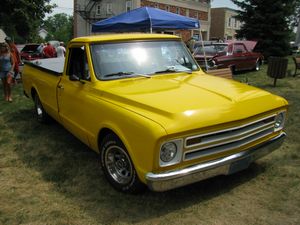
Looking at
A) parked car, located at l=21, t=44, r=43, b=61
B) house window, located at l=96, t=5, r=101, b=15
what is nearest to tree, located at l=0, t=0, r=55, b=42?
parked car, located at l=21, t=44, r=43, b=61

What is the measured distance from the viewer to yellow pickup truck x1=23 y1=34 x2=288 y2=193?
3568 mm

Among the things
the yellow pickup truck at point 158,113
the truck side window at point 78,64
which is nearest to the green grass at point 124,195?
the yellow pickup truck at point 158,113

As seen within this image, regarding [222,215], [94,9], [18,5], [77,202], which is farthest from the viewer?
[94,9]

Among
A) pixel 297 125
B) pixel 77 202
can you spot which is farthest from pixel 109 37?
pixel 297 125

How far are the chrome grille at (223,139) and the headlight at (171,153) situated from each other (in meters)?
0.08

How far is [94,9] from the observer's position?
160 feet

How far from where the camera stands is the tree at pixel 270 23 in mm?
23469

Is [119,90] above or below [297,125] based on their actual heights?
above

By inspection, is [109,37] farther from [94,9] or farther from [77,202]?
[94,9]

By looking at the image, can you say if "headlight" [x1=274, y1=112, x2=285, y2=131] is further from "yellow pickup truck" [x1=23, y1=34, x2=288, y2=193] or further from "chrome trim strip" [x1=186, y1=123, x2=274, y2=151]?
"chrome trim strip" [x1=186, y1=123, x2=274, y2=151]

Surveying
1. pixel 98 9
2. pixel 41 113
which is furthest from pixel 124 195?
pixel 98 9

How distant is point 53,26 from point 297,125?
12987cm

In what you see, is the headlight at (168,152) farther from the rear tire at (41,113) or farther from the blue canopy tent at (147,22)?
the blue canopy tent at (147,22)

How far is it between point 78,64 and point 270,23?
Result: 835 inches
